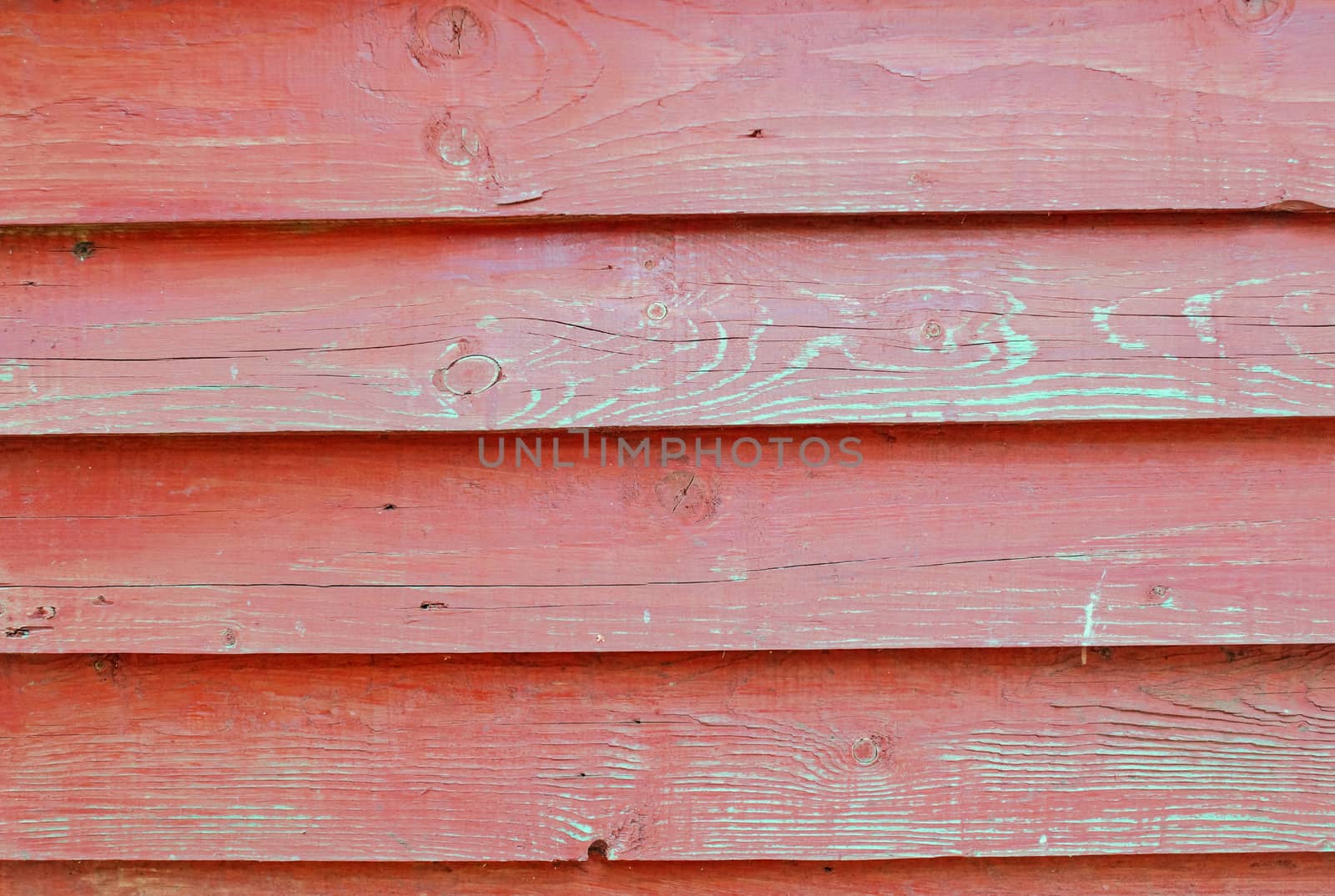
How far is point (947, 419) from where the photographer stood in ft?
3.12

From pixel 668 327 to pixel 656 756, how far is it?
1.72 feet

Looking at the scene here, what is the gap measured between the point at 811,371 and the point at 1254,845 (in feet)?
2.63

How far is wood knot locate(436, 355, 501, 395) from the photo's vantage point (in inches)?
37.5

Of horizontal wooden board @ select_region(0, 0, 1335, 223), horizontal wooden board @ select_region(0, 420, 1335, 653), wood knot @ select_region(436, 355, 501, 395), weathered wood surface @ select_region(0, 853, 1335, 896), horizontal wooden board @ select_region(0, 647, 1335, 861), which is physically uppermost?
horizontal wooden board @ select_region(0, 0, 1335, 223)

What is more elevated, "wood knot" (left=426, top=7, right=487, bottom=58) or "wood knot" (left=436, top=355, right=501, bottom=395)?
"wood knot" (left=426, top=7, right=487, bottom=58)

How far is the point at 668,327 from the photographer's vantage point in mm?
958

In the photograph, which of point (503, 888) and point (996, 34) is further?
point (503, 888)

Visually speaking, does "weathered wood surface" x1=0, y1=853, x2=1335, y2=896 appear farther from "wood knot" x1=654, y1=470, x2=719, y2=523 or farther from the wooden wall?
"wood knot" x1=654, y1=470, x2=719, y2=523

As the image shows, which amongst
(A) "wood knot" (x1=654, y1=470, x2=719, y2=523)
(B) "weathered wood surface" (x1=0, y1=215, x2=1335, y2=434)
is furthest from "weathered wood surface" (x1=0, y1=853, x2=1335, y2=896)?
(B) "weathered wood surface" (x1=0, y1=215, x2=1335, y2=434)

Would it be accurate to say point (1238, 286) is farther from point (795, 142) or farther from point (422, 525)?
point (422, 525)

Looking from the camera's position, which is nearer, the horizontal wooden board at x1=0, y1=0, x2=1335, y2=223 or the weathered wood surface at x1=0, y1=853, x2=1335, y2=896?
the horizontal wooden board at x1=0, y1=0, x2=1335, y2=223

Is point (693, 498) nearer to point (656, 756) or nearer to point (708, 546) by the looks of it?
point (708, 546)

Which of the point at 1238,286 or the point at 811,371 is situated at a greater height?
the point at 1238,286

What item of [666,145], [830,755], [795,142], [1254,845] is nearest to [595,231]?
[666,145]
